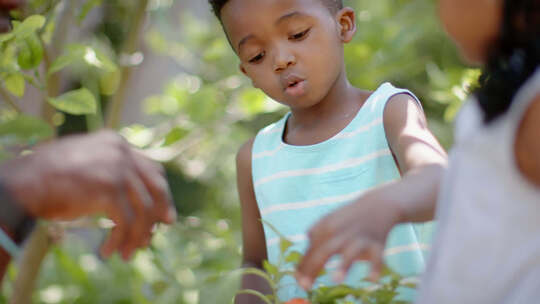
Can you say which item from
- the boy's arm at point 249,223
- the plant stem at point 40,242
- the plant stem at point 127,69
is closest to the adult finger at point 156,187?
the boy's arm at point 249,223

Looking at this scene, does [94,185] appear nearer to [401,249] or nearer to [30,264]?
[401,249]

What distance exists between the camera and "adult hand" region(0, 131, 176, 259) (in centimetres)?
76

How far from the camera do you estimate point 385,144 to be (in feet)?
4.10

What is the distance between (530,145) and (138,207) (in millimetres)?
441

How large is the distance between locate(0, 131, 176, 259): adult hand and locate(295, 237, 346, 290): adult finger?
0.21 metres

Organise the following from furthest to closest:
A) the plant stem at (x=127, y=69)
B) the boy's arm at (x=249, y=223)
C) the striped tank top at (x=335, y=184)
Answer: the plant stem at (x=127, y=69) < the boy's arm at (x=249, y=223) < the striped tank top at (x=335, y=184)

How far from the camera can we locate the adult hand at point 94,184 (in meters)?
0.76

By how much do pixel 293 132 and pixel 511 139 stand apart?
799 millimetres

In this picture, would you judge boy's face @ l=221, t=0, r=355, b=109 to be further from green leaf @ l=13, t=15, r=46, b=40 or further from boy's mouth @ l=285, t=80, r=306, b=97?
green leaf @ l=13, t=15, r=46, b=40

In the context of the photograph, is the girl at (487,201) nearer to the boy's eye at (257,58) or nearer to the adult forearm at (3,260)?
the boy's eye at (257,58)

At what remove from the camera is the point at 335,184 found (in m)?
1.28

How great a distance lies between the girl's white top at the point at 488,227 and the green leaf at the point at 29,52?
0.93 metres

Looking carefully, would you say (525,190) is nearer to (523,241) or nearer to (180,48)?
(523,241)

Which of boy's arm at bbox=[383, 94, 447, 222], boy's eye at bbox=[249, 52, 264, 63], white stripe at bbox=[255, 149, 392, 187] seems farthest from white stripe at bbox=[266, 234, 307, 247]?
boy's eye at bbox=[249, 52, 264, 63]
